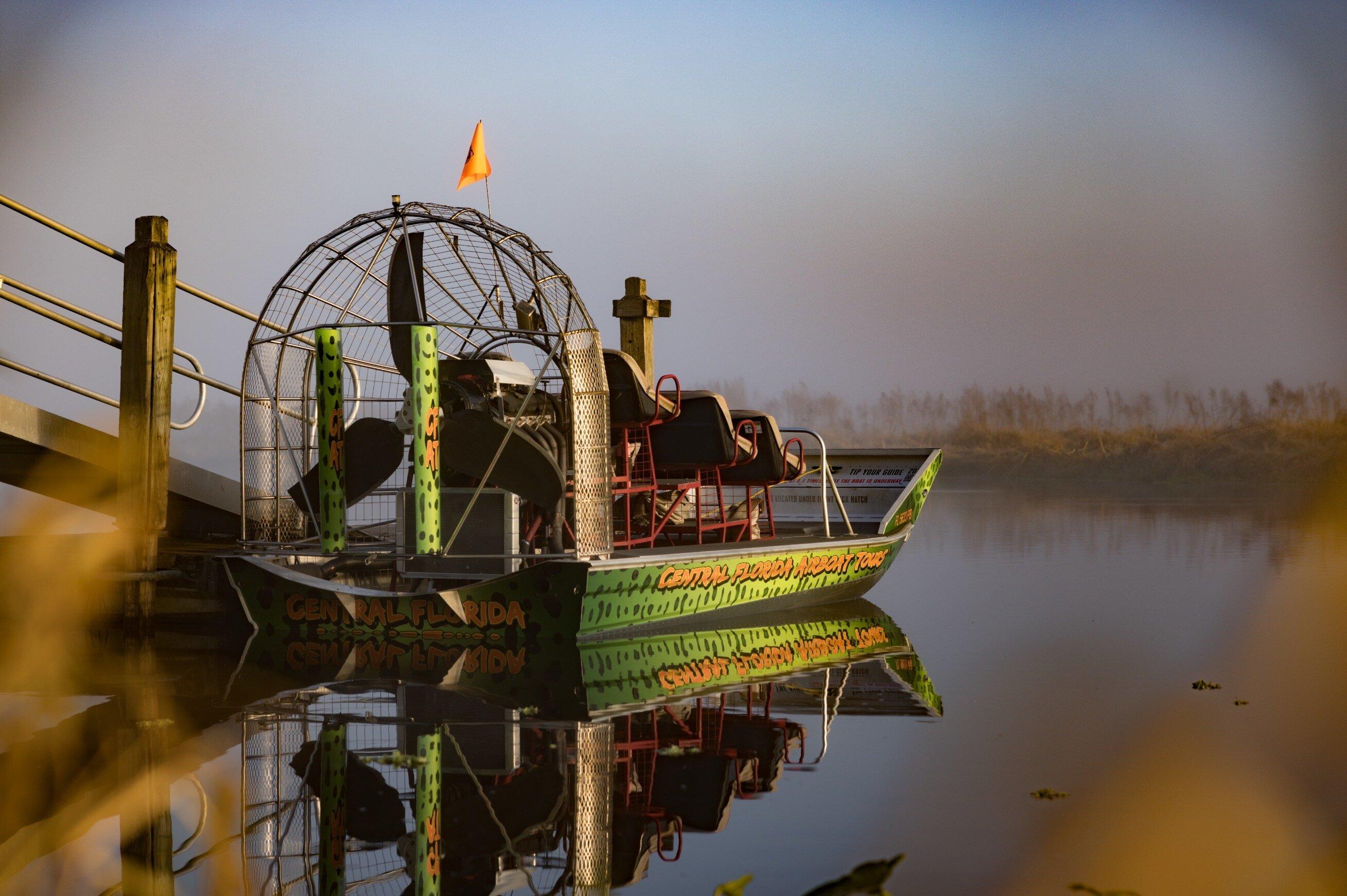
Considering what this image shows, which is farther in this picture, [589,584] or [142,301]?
[142,301]

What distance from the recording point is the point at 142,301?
922cm

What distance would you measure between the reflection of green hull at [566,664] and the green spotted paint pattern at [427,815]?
88cm

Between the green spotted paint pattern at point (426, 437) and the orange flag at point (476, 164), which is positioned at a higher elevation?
the orange flag at point (476, 164)

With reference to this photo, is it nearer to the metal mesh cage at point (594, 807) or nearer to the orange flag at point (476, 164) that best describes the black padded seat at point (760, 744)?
the metal mesh cage at point (594, 807)

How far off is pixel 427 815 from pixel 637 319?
10207 millimetres

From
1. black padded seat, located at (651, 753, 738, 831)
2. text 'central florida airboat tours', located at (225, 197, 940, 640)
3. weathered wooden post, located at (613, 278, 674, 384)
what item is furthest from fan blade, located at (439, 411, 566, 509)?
weathered wooden post, located at (613, 278, 674, 384)

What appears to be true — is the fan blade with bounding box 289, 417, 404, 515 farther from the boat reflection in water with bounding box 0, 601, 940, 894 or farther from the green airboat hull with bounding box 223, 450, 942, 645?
the boat reflection in water with bounding box 0, 601, 940, 894

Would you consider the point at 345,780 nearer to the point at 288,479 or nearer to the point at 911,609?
the point at 288,479

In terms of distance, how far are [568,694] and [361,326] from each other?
2811mm

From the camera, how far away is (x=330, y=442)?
28.7ft

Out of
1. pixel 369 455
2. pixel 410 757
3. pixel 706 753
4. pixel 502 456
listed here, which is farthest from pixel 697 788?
pixel 369 455

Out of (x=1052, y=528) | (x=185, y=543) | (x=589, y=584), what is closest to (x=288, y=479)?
(x=185, y=543)

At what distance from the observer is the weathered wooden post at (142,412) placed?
9203 mm

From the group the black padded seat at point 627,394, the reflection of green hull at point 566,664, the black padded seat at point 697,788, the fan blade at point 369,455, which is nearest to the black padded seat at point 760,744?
the black padded seat at point 697,788
